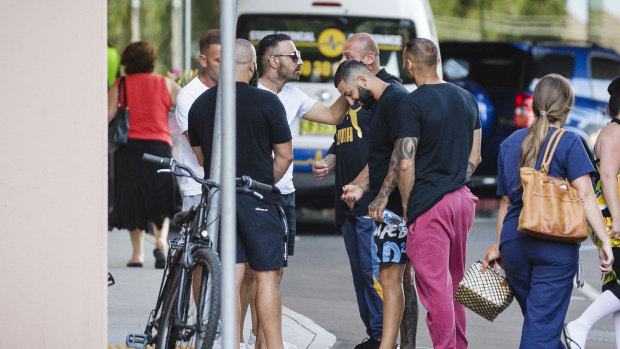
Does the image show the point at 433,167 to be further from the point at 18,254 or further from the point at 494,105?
the point at 494,105

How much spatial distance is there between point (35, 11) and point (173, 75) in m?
6.05

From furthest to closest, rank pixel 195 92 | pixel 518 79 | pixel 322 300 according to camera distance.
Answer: pixel 518 79 < pixel 322 300 < pixel 195 92

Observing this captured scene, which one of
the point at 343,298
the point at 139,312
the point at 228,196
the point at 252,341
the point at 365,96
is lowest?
the point at 343,298

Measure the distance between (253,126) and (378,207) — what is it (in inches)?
33.8

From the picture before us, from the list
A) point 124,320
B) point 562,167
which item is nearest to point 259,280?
point 562,167

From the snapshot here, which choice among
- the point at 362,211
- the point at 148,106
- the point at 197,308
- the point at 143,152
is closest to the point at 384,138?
the point at 362,211

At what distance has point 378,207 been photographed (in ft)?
21.4

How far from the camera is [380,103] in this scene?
6633 mm

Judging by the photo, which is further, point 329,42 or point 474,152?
point 329,42

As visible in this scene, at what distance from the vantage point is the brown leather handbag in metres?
5.72

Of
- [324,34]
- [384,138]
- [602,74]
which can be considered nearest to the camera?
[384,138]

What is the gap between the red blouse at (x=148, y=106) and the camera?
10109mm

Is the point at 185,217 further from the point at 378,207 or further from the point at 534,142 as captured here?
the point at 534,142

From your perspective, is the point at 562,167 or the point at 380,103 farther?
the point at 380,103
